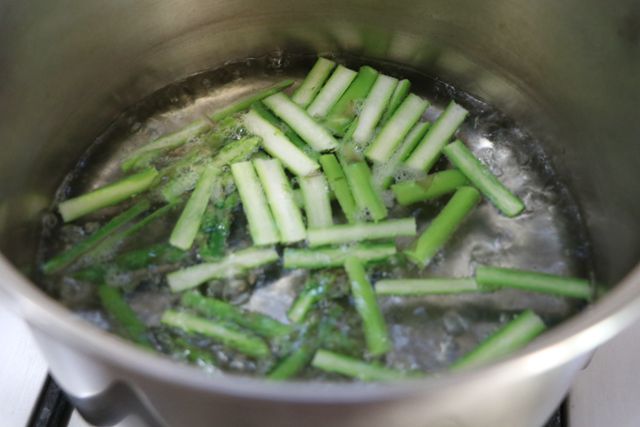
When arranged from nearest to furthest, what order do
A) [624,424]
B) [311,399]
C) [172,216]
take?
[311,399] → [624,424] → [172,216]

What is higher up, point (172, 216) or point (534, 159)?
point (534, 159)

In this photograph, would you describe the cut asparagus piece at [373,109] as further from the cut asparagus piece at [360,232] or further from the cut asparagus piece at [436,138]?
the cut asparagus piece at [360,232]

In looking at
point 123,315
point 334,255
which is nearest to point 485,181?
point 334,255

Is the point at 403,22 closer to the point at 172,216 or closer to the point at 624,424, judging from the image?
the point at 172,216

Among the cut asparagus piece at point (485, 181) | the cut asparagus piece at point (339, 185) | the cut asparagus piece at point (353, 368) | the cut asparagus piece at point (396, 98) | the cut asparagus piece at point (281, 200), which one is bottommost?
the cut asparagus piece at point (353, 368)

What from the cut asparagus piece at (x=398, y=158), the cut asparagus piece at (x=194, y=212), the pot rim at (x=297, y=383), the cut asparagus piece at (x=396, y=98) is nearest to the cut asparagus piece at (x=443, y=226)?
the cut asparagus piece at (x=398, y=158)

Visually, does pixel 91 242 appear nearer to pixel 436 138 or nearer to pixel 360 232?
pixel 360 232

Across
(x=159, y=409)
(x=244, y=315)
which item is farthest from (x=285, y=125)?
(x=159, y=409)
